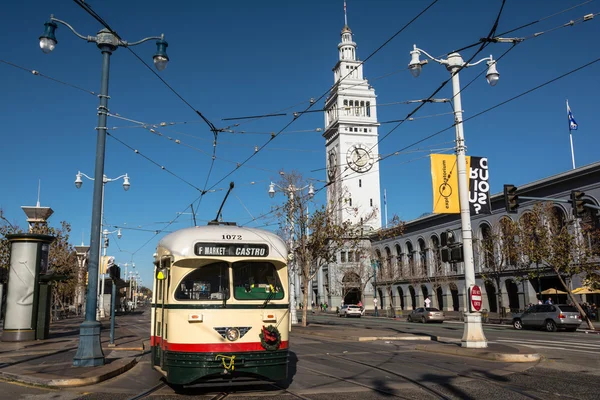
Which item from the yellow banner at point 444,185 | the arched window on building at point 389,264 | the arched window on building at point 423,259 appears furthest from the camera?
the arched window on building at point 389,264

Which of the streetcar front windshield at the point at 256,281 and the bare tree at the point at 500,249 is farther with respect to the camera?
the bare tree at the point at 500,249

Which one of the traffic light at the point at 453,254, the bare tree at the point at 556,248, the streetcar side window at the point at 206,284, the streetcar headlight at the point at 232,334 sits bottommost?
the streetcar headlight at the point at 232,334

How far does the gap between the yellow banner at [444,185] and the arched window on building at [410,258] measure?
154ft

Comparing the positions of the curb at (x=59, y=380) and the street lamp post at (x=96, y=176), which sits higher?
the street lamp post at (x=96, y=176)

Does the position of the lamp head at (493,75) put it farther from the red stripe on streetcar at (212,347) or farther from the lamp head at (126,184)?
the lamp head at (126,184)

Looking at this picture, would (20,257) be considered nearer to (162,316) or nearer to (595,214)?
(162,316)

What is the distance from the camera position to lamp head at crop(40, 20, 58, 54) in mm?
12578

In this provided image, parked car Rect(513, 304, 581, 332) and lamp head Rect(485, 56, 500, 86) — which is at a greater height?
lamp head Rect(485, 56, 500, 86)

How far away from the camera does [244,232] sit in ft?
32.7

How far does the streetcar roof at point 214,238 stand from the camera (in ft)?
31.5

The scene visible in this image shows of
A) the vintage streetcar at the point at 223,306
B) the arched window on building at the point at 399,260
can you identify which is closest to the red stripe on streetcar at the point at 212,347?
the vintage streetcar at the point at 223,306

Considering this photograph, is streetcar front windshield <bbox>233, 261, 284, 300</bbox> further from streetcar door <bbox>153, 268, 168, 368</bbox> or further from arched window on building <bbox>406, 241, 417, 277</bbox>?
arched window on building <bbox>406, 241, 417, 277</bbox>

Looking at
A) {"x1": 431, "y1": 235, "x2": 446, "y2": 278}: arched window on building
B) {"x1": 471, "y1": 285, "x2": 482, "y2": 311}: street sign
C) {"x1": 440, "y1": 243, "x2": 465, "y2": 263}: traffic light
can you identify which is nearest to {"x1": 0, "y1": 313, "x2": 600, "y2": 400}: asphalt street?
{"x1": 471, "y1": 285, "x2": 482, "y2": 311}: street sign

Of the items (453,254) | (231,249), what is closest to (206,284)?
(231,249)
